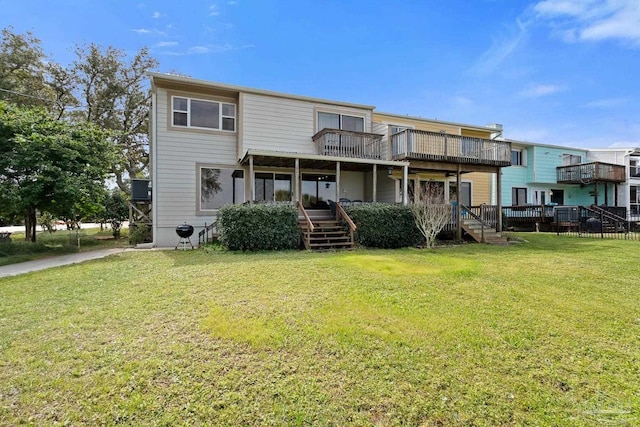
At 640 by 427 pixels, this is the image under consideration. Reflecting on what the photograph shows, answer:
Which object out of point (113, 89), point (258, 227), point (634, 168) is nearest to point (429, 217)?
point (258, 227)

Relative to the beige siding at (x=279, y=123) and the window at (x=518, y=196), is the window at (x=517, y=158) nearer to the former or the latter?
the window at (x=518, y=196)

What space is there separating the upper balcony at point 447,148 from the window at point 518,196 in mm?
8541

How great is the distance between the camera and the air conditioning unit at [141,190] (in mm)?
12961

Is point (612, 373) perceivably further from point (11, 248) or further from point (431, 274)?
point (11, 248)

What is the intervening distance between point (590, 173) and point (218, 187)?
984 inches

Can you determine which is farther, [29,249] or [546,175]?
[546,175]

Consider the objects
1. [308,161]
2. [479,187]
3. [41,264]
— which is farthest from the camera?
[479,187]

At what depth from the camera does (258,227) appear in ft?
33.4

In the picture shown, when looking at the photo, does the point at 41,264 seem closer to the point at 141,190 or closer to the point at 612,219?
the point at 141,190

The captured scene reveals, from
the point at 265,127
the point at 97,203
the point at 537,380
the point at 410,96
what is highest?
the point at 410,96

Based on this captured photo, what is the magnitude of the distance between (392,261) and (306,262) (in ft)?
7.57

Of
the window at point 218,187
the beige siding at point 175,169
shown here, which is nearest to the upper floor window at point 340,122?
the window at point 218,187

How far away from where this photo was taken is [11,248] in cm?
1045

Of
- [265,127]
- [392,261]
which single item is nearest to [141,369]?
[392,261]
